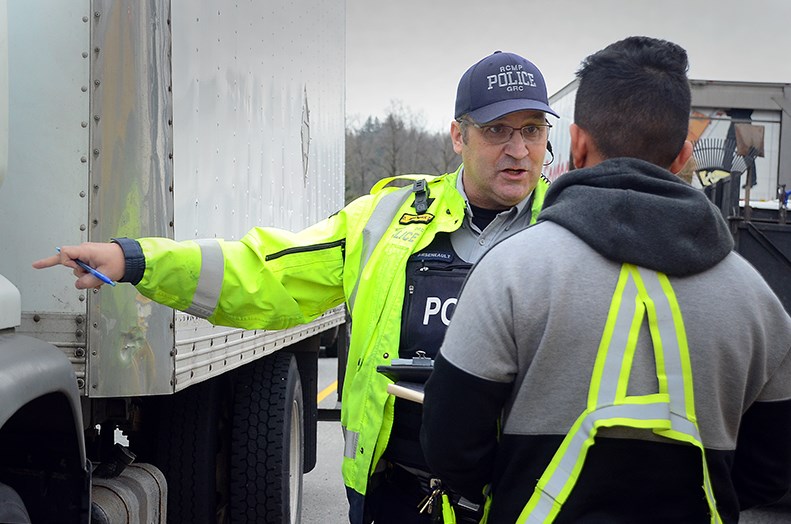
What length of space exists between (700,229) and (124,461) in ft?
8.99

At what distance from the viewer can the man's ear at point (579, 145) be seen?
2.27 meters

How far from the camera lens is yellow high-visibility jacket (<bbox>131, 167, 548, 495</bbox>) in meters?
2.99

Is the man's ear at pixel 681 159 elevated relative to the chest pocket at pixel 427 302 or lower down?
elevated

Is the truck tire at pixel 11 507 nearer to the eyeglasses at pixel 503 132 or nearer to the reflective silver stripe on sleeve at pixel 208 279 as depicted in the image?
the reflective silver stripe on sleeve at pixel 208 279

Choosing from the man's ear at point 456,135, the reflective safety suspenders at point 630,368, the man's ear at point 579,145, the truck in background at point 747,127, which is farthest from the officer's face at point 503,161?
the truck in background at point 747,127

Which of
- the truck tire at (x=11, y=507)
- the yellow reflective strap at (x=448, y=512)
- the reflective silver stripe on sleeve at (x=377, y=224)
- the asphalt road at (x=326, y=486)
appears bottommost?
the asphalt road at (x=326, y=486)

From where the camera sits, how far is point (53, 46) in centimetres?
327

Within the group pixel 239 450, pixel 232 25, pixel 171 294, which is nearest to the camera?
pixel 171 294

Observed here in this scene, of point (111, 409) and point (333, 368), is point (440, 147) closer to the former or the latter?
point (333, 368)

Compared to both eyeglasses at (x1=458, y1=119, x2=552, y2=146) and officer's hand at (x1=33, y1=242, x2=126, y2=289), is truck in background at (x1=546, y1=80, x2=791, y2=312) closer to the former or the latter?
eyeglasses at (x1=458, y1=119, x2=552, y2=146)

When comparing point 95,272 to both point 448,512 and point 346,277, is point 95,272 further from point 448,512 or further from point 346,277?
point 448,512

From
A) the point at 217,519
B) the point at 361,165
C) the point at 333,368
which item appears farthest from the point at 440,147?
the point at 217,519

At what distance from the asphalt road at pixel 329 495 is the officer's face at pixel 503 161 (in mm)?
4591

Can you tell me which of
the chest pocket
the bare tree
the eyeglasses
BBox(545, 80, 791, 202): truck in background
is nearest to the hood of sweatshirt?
the chest pocket
